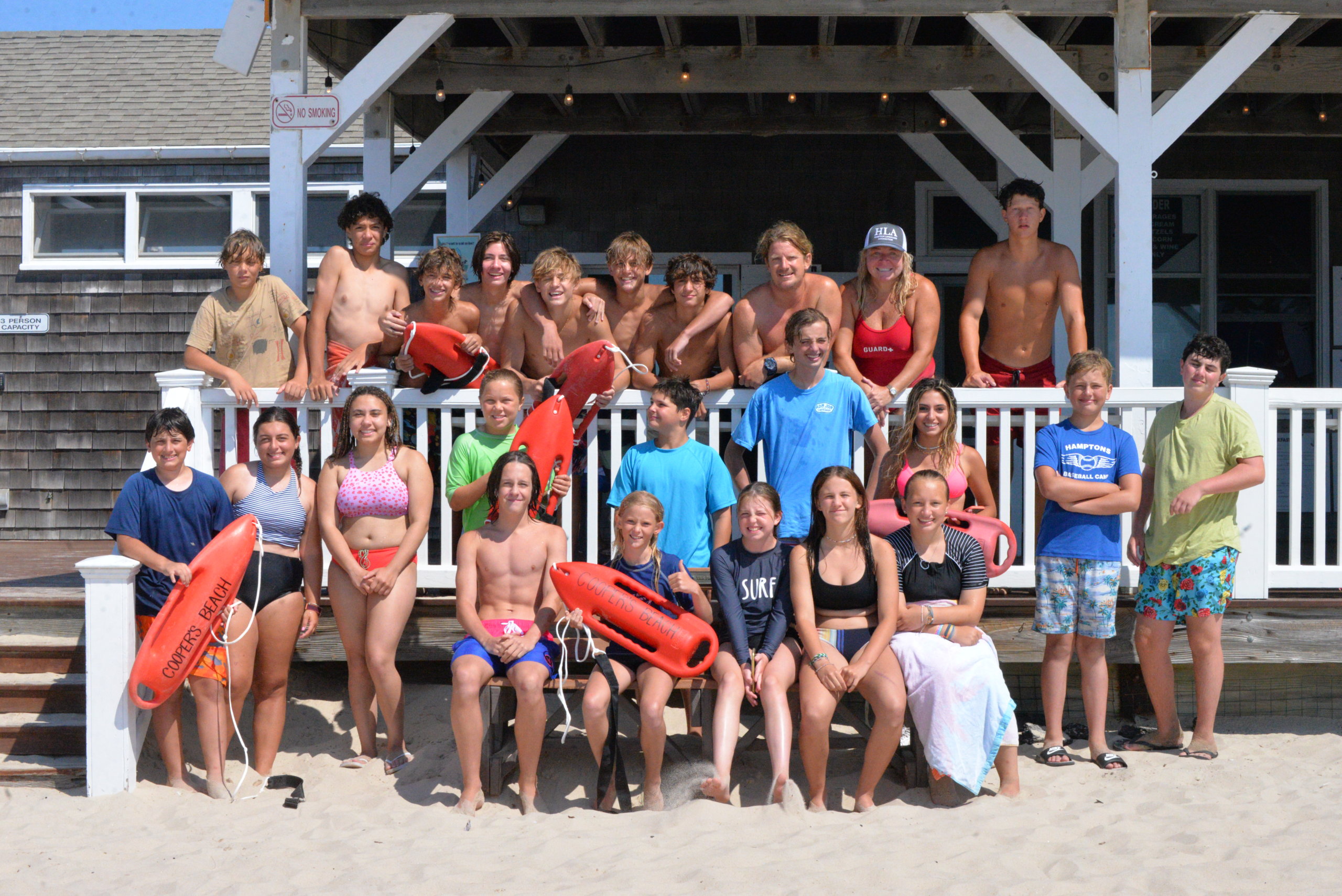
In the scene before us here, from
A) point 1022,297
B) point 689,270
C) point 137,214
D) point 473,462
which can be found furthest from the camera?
point 137,214

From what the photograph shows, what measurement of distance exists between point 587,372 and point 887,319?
1.27m

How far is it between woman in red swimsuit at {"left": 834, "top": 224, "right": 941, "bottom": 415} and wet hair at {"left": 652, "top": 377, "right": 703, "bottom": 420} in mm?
685

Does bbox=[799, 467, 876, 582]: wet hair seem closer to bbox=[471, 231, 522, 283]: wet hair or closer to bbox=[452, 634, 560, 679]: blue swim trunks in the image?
bbox=[452, 634, 560, 679]: blue swim trunks

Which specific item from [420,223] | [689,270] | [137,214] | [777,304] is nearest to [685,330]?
[689,270]

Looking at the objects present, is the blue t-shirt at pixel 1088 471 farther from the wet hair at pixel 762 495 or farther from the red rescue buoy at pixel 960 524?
the wet hair at pixel 762 495

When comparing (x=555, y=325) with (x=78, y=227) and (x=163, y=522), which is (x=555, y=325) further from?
(x=78, y=227)

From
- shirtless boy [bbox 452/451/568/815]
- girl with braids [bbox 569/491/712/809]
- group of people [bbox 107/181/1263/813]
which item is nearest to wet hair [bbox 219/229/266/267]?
group of people [bbox 107/181/1263/813]

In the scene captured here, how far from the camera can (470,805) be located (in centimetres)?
375

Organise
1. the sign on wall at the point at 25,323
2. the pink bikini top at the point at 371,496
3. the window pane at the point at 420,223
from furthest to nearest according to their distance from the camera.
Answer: the window pane at the point at 420,223 < the sign on wall at the point at 25,323 < the pink bikini top at the point at 371,496

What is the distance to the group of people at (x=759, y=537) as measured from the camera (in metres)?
3.77

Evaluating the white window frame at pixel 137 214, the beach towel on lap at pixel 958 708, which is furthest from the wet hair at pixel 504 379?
the white window frame at pixel 137 214

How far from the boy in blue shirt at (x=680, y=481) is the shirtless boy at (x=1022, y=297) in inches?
50.7

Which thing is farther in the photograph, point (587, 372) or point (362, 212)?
point (362, 212)

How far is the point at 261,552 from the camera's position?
13.0ft
